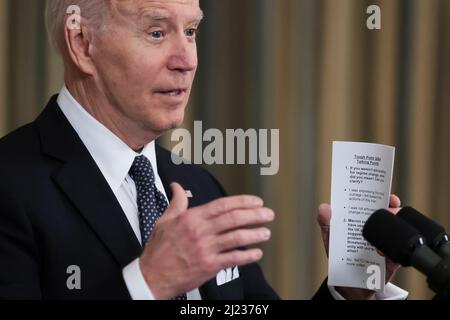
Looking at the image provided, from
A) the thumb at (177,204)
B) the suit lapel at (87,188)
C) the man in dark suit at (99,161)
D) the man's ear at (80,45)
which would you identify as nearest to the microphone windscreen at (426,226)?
the man in dark suit at (99,161)

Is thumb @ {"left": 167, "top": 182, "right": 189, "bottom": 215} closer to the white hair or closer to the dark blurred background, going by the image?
the white hair

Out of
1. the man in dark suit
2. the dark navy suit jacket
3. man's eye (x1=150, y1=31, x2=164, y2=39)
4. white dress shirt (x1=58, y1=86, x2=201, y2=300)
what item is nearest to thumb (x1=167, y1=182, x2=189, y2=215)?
the man in dark suit

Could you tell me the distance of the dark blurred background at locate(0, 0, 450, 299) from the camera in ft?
7.00

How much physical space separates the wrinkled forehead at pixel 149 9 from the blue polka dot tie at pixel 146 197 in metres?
0.27

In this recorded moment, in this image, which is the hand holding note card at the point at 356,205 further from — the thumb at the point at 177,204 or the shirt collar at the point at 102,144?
the shirt collar at the point at 102,144

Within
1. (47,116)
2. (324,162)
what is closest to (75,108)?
(47,116)

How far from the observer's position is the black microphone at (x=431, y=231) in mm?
1042

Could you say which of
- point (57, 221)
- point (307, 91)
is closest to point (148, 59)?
point (57, 221)

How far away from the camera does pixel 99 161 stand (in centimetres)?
134

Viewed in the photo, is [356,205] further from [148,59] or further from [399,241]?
[148,59]

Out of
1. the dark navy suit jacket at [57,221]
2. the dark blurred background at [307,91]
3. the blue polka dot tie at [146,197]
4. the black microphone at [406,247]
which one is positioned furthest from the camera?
the dark blurred background at [307,91]

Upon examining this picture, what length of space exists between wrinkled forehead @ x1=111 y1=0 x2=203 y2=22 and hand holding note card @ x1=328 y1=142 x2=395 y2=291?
40cm

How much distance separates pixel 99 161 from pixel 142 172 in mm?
84
